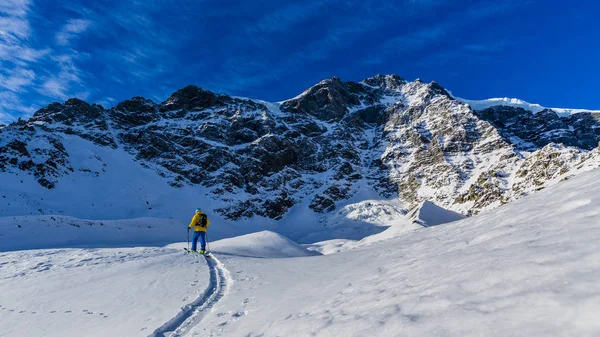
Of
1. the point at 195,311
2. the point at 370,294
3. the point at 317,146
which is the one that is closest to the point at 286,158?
the point at 317,146

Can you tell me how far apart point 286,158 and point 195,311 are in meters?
97.0

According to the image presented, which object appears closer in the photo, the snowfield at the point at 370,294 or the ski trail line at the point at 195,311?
the snowfield at the point at 370,294

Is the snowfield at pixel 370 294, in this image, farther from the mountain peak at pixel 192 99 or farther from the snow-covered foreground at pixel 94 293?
the mountain peak at pixel 192 99

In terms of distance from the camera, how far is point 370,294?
4.26 meters

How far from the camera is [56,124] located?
7994 centimetres

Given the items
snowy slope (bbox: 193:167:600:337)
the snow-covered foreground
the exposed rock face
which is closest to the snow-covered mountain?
the exposed rock face

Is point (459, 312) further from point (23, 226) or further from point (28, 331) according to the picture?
point (23, 226)

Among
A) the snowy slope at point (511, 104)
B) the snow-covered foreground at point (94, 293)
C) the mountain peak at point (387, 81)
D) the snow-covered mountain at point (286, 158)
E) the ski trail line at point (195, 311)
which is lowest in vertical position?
the ski trail line at point (195, 311)

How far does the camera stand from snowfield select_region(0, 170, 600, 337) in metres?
2.35

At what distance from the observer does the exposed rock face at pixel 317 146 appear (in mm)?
64938

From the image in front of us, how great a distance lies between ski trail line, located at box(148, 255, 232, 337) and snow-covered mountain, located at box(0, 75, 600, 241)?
4824cm

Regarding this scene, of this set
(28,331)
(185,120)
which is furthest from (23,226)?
(185,120)

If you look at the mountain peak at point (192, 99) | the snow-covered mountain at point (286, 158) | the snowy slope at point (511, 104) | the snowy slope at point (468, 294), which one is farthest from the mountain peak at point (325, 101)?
the snowy slope at point (468, 294)

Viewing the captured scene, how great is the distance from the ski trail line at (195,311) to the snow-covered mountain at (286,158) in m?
48.2
